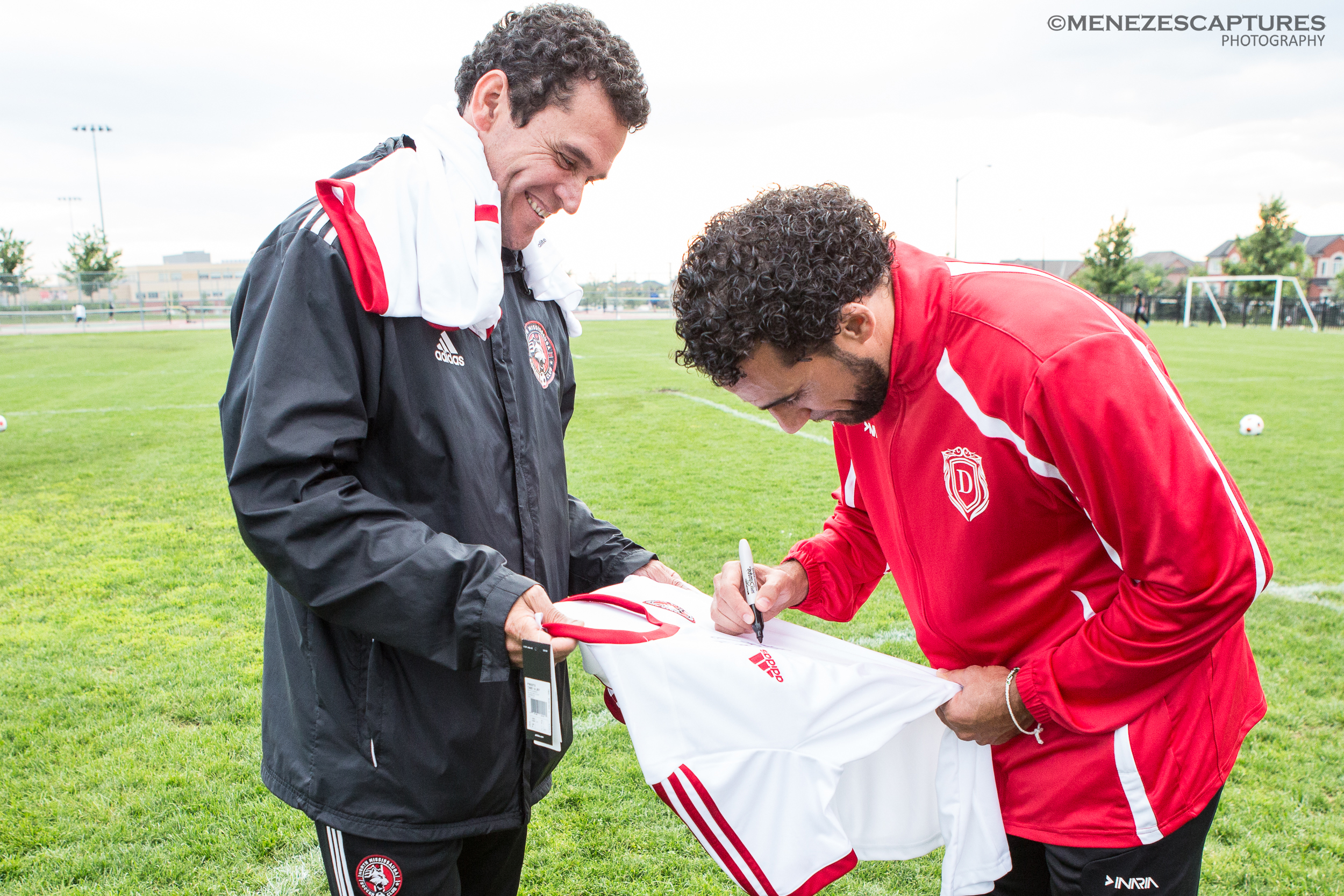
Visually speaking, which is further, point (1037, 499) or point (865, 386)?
→ point (865, 386)

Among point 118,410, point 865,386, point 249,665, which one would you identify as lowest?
point 249,665

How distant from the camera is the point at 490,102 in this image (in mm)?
1782

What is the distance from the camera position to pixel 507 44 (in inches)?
68.9

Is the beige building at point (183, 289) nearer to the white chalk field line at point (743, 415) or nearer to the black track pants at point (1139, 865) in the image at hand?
the white chalk field line at point (743, 415)

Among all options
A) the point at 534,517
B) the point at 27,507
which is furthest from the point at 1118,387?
the point at 27,507

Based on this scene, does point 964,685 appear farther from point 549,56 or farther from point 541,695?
point 549,56

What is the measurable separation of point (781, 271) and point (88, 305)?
157 ft

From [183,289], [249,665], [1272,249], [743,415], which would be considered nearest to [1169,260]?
[1272,249]

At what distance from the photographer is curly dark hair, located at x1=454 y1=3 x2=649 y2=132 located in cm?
172

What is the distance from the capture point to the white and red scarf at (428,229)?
4.87ft

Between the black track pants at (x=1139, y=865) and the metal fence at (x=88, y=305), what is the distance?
43.7 meters

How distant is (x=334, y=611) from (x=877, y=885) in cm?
231

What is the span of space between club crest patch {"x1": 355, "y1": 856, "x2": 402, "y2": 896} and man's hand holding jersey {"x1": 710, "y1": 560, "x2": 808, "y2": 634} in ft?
2.71

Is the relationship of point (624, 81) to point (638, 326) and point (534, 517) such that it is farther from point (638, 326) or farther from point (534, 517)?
point (638, 326)
